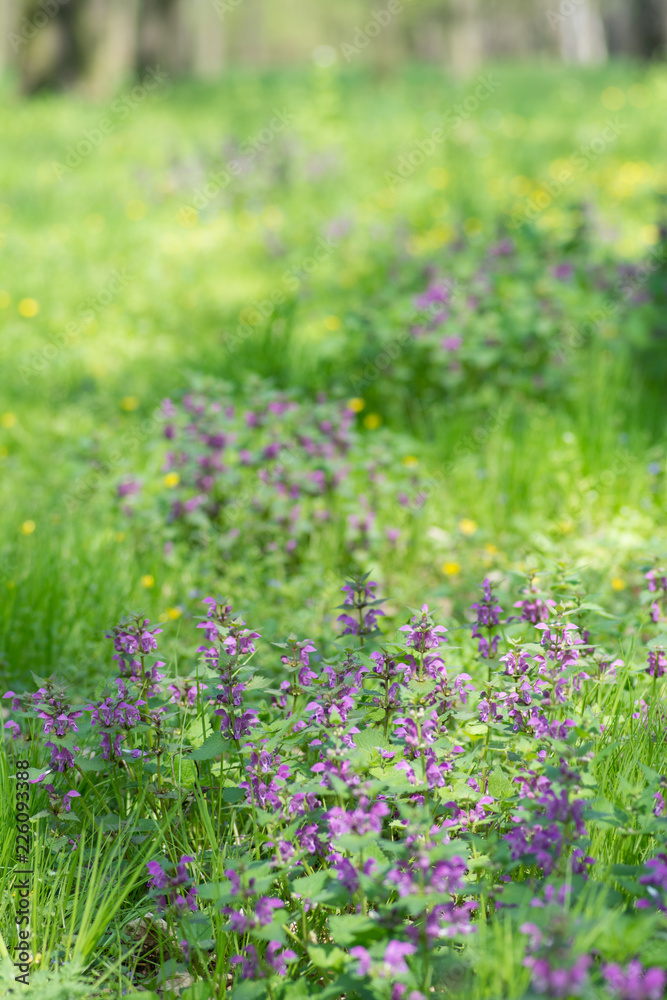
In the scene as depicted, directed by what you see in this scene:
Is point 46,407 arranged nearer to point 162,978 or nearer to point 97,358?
point 97,358

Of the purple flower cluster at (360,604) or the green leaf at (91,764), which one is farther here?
the purple flower cluster at (360,604)

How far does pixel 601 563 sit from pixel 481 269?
235cm

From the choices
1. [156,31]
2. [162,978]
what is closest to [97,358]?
[162,978]

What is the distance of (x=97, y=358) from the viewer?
6.28 metres

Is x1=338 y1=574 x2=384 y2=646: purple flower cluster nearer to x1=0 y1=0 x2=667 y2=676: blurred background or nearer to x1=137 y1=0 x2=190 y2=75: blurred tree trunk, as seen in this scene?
x1=0 y1=0 x2=667 y2=676: blurred background
